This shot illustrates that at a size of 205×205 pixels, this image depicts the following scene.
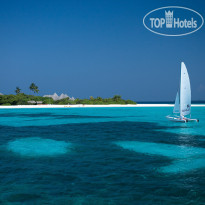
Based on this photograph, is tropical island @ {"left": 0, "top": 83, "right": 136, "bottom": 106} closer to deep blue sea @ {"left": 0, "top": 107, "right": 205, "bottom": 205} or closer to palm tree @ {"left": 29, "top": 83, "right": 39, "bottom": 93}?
palm tree @ {"left": 29, "top": 83, "right": 39, "bottom": 93}

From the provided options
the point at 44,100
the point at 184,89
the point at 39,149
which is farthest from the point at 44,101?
the point at 39,149

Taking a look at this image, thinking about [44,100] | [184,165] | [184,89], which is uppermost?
[184,89]

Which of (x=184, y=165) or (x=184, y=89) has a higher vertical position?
(x=184, y=89)

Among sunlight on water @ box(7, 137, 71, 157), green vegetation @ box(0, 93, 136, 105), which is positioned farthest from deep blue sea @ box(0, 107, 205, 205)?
green vegetation @ box(0, 93, 136, 105)

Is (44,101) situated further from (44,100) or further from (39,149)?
(39,149)

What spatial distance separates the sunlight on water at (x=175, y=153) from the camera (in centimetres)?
1156

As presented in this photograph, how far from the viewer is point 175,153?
1452 cm

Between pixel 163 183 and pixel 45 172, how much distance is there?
17.2 feet

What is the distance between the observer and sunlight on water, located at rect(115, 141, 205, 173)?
11562mm

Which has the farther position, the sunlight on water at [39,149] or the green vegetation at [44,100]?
the green vegetation at [44,100]

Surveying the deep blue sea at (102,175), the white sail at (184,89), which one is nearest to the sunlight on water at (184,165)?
the deep blue sea at (102,175)

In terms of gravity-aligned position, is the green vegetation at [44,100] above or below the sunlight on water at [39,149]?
above

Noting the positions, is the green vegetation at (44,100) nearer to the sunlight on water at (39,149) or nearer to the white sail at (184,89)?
the white sail at (184,89)

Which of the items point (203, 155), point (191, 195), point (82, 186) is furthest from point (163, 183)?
point (203, 155)
